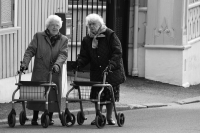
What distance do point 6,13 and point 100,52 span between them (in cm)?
333

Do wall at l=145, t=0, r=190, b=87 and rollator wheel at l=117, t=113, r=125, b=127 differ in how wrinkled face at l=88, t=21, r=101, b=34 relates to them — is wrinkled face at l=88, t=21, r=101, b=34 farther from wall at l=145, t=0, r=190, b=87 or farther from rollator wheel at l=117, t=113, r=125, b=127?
wall at l=145, t=0, r=190, b=87

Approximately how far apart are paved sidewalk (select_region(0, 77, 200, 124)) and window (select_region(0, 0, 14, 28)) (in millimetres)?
1556

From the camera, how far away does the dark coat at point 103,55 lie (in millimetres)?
11297

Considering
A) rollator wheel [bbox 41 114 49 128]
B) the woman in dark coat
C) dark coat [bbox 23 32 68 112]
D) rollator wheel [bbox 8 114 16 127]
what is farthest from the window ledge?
rollator wheel [bbox 41 114 49 128]

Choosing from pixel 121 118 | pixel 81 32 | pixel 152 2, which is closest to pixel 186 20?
pixel 152 2

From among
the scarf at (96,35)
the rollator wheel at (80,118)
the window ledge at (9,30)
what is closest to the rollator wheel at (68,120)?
the rollator wheel at (80,118)

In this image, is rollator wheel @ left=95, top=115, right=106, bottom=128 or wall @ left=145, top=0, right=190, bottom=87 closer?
rollator wheel @ left=95, top=115, right=106, bottom=128

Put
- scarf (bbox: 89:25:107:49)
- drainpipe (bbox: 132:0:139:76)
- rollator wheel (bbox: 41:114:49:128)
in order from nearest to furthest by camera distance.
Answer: rollator wheel (bbox: 41:114:49:128)
scarf (bbox: 89:25:107:49)
drainpipe (bbox: 132:0:139:76)

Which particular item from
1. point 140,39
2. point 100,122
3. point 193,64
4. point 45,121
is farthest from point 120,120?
point 193,64

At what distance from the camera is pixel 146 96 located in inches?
648

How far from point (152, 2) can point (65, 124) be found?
8.35 meters

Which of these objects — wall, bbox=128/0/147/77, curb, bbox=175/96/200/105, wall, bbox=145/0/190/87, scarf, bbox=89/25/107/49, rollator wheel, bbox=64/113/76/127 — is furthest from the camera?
wall, bbox=128/0/147/77

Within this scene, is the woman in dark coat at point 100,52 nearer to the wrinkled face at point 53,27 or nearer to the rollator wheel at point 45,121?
the wrinkled face at point 53,27

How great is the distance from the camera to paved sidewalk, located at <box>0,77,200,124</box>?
1381 cm
